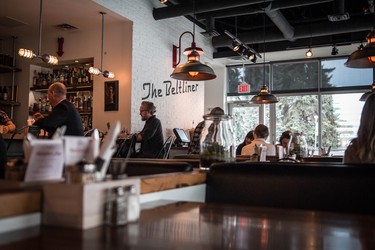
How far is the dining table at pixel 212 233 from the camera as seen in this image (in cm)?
90

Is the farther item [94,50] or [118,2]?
[94,50]

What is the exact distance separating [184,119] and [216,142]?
623 centimetres

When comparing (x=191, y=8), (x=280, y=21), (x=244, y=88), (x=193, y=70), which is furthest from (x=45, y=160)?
(x=244, y=88)

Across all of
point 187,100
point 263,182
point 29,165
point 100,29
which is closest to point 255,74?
point 187,100

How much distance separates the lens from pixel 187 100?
28.6 ft

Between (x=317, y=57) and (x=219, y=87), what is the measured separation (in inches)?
102

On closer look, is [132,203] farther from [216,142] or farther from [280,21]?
[280,21]

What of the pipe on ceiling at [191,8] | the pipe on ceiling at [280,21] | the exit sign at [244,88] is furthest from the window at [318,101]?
the pipe on ceiling at [191,8]

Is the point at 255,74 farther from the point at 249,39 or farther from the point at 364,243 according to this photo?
the point at 364,243

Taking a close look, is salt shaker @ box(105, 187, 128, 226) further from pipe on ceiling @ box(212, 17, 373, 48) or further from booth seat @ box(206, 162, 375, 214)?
pipe on ceiling @ box(212, 17, 373, 48)

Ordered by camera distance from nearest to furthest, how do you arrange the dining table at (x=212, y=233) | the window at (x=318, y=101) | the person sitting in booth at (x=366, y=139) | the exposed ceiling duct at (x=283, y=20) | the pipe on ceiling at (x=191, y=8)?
1. the dining table at (x=212, y=233)
2. the person sitting in booth at (x=366, y=139)
3. the pipe on ceiling at (x=191, y=8)
4. the exposed ceiling duct at (x=283, y=20)
5. the window at (x=318, y=101)

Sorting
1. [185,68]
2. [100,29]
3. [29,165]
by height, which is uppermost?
[100,29]

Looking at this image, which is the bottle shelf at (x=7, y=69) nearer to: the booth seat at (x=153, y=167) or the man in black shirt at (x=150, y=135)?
the man in black shirt at (x=150, y=135)

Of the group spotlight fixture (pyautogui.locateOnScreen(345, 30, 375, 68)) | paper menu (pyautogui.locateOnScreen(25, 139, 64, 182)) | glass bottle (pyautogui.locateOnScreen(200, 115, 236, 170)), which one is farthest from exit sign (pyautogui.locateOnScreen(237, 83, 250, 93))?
paper menu (pyautogui.locateOnScreen(25, 139, 64, 182))
